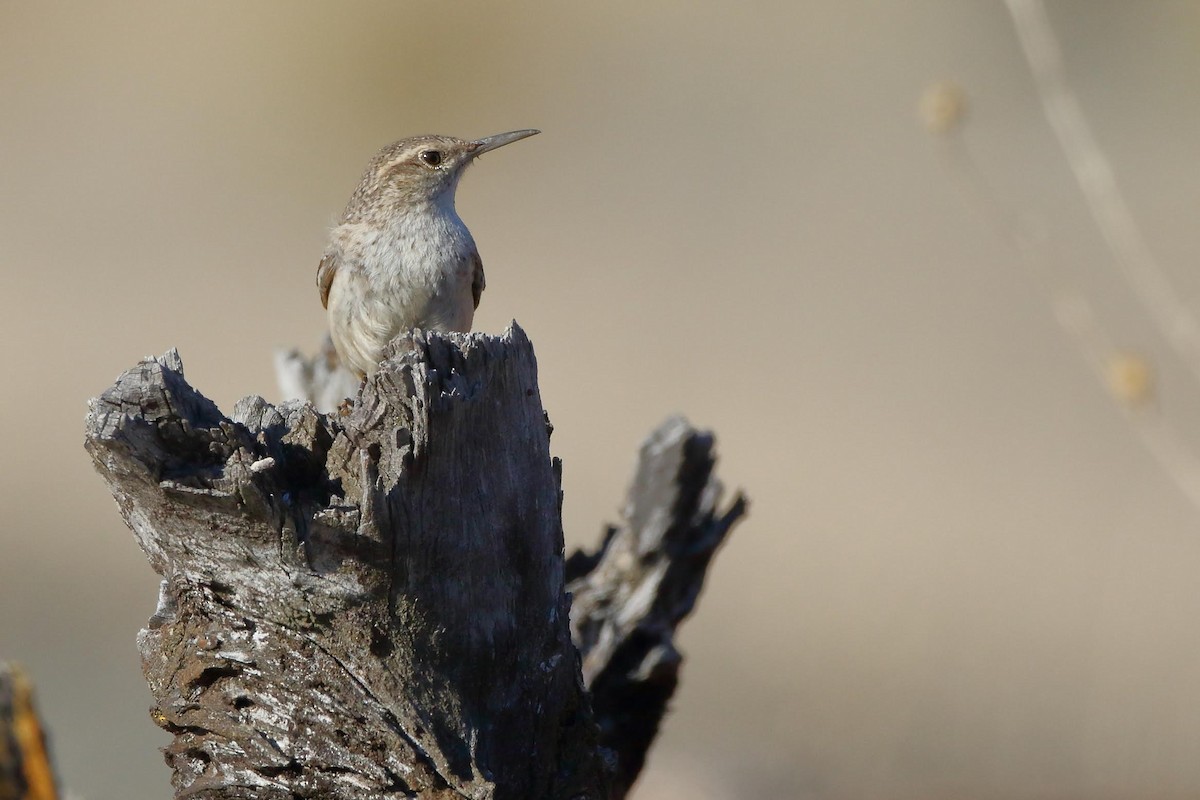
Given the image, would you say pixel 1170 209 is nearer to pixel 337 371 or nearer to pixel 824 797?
pixel 824 797

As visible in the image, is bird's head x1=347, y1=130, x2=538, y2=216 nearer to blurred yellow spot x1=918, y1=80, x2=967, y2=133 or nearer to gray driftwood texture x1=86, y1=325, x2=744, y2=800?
blurred yellow spot x1=918, y1=80, x2=967, y2=133

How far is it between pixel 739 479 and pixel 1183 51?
11.0 m

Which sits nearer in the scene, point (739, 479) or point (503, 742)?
point (503, 742)

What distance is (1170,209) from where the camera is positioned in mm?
16078

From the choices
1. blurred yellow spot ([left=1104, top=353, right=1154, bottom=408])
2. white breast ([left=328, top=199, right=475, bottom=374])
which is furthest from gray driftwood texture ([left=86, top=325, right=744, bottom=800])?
blurred yellow spot ([left=1104, top=353, right=1154, bottom=408])

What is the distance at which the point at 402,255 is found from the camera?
5.41 metres

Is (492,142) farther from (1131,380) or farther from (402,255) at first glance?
(1131,380)

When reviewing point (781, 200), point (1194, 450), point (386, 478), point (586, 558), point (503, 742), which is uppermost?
point (781, 200)

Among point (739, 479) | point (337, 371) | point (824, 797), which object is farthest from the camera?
point (739, 479)

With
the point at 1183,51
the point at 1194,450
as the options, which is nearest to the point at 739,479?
the point at 1194,450

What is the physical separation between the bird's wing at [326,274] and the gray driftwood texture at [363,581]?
1764 millimetres

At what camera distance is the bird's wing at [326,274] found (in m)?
5.69

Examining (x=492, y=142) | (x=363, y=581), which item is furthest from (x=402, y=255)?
(x=363, y=581)

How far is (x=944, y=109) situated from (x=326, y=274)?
255 centimetres
